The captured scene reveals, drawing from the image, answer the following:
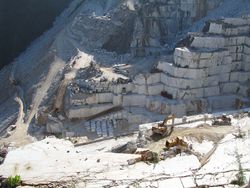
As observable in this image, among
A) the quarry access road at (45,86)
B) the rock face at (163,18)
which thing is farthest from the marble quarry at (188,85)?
the rock face at (163,18)

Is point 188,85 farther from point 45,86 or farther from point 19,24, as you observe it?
point 19,24

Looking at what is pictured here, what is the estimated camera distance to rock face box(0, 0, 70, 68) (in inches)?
1405

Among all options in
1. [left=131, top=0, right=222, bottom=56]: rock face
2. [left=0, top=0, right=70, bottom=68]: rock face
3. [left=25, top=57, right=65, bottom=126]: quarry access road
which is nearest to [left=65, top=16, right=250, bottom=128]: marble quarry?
[left=25, top=57, right=65, bottom=126]: quarry access road

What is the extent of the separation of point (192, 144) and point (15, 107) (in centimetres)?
1844

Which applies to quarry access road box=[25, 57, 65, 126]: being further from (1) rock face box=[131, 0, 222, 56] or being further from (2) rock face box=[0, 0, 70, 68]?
(2) rock face box=[0, 0, 70, 68]

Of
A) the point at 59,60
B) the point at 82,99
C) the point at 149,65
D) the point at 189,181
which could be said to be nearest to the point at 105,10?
the point at 59,60

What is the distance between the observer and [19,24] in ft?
118

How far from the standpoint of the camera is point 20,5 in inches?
1425

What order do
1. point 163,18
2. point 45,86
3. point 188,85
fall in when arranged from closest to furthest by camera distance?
1. point 188,85
2. point 45,86
3. point 163,18

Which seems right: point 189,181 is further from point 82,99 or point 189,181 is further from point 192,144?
point 82,99

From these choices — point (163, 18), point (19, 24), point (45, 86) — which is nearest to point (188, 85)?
point (45, 86)

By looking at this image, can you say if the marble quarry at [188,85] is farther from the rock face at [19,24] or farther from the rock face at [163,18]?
the rock face at [19,24]

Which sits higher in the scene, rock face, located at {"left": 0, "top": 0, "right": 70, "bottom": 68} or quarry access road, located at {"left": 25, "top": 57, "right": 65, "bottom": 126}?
rock face, located at {"left": 0, "top": 0, "right": 70, "bottom": 68}

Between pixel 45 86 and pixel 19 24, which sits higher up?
pixel 19 24
